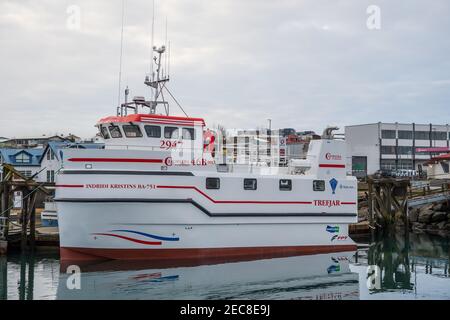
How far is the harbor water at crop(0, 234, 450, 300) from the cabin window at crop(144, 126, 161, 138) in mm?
4100

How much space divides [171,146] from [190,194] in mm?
1848

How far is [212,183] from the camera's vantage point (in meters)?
16.0

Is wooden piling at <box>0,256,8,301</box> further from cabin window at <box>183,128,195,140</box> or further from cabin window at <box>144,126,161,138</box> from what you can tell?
cabin window at <box>183,128,195,140</box>

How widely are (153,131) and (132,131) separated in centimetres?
69

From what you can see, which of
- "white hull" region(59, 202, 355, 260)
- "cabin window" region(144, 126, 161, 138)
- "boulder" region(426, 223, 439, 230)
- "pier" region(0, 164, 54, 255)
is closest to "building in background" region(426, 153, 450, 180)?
"boulder" region(426, 223, 439, 230)

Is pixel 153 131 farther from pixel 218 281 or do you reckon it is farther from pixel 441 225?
pixel 441 225

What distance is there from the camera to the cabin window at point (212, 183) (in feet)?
52.1

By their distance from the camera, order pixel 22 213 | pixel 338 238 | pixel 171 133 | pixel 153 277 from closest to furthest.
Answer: pixel 153 277
pixel 171 133
pixel 338 238
pixel 22 213

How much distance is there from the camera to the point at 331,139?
60.3ft

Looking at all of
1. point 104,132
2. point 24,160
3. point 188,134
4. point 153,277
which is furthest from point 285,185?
point 24,160

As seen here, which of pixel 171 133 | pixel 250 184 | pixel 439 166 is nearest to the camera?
pixel 171 133
